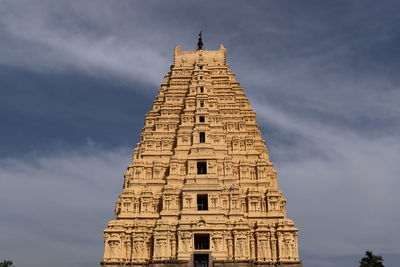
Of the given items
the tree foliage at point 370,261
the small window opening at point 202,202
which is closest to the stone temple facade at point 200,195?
the small window opening at point 202,202

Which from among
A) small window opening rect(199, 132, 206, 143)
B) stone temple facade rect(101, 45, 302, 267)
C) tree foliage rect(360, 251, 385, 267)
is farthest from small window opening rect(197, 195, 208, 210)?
tree foliage rect(360, 251, 385, 267)

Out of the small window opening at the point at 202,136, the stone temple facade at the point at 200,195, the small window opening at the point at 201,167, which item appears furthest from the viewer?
the small window opening at the point at 202,136

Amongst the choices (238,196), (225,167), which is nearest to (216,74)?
(225,167)

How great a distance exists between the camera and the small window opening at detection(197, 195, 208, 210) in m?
37.5

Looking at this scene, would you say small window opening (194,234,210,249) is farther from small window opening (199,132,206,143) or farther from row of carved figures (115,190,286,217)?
small window opening (199,132,206,143)

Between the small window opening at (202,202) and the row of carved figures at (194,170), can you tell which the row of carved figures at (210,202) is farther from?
the row of carved figures at (194,170)

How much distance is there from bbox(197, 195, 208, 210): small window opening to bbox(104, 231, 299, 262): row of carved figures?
321cm

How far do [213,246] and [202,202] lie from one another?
454 centimetres

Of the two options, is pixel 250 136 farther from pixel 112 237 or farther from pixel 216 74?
pixel 112 237

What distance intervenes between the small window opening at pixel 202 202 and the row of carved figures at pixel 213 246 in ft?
10.5

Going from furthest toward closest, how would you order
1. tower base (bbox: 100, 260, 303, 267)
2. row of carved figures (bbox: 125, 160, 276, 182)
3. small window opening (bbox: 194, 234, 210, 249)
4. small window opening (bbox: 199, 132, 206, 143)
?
small window opening (bbox: 199, 132, 206, 143) < row of carved figures (bbox: 125, 160, 276, 182) < small window opening (bbox: 194, 234, 210, 249) < tower base (bbox: 100, 260, 303, 267)

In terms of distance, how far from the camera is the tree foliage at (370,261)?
4021 centimetres

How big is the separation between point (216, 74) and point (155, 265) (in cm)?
2335

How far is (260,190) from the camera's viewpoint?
38.3 meters
